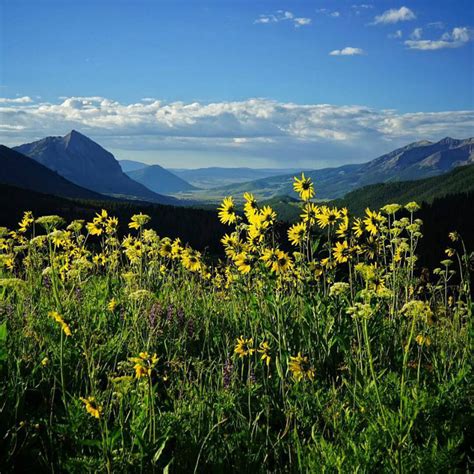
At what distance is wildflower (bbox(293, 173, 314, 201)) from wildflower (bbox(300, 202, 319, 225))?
0.21 metres

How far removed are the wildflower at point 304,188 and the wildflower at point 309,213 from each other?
209 millimetres

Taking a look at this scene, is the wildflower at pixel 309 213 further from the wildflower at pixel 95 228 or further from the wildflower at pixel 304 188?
the wildflower at pixel 95 228

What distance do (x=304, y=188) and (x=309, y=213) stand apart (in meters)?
0.77

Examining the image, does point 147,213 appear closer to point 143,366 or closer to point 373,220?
point 373,220

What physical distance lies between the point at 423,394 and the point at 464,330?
9.47 feet

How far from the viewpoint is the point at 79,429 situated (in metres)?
3.69

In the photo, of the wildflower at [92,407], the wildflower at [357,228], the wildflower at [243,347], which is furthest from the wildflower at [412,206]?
the wildflower at [92,407]

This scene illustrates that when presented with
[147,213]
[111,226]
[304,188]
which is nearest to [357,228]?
[304,188]

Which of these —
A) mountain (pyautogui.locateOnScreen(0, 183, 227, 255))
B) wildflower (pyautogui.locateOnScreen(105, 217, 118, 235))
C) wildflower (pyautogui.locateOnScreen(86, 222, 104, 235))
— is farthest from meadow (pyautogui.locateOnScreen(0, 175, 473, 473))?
mountain (pyautogui.locateOnScreen(0, 183, 227, 255))

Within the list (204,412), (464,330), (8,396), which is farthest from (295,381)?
(464,330)

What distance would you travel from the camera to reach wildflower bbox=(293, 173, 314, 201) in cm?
623

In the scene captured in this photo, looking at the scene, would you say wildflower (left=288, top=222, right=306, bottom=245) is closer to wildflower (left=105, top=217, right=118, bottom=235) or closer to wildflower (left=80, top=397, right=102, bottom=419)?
wildflower (left=80, top=397, right=102, bottom=419)

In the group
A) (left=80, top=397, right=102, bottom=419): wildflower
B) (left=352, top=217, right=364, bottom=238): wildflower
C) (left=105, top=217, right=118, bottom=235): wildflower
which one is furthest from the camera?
(left=105, top=217, right=118, bottom=235): wildflower

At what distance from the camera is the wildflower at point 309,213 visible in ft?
18.5
